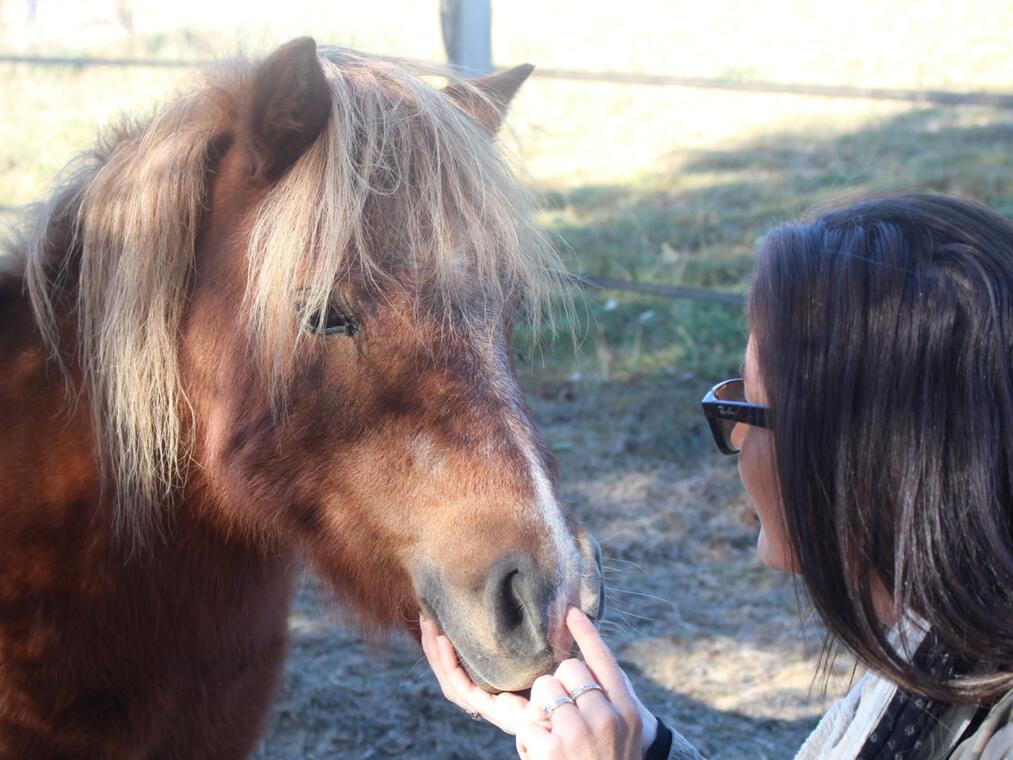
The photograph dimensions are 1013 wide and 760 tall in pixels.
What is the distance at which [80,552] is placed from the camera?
80.1 inches

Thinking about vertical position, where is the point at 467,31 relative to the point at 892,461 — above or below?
above

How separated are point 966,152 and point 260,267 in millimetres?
7822

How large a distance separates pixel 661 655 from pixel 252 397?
7.41ft

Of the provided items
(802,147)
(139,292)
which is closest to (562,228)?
(802,147)

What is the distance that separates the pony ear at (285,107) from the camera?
1784 mm

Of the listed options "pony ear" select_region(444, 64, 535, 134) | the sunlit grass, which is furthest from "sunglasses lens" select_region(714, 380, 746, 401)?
the sunlit grass

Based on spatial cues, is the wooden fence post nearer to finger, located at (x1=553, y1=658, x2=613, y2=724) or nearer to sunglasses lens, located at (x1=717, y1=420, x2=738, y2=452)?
sunglasses lens, located at (x1=717, y1=420, x2=738, y2=452)

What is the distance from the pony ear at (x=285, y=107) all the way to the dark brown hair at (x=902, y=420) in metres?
0.92

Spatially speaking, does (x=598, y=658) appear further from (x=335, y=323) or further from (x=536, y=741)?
(x=335, y=323)

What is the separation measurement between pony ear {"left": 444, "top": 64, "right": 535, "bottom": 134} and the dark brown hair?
102cm

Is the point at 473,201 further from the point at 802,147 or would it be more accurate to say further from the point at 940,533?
the point at 802,147

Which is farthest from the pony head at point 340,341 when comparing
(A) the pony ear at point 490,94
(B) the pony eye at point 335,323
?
(A) the pony ear at point 490,94

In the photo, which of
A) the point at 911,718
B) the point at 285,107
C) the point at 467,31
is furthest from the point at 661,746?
the point at 467,31

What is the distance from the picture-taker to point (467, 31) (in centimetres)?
490
